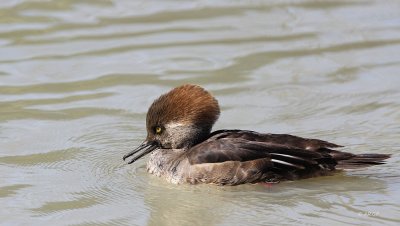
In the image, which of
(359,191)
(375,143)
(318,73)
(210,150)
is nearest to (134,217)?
(210,150)

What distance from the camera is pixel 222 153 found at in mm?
8602

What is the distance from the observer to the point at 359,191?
8.34m

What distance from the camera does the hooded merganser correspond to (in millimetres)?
8555

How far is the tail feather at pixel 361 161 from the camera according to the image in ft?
28.0

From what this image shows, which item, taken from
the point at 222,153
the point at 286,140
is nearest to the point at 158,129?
the point at 222,153

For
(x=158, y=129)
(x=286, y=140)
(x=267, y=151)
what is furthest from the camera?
(x=158, y=129)

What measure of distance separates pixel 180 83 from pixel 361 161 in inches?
129

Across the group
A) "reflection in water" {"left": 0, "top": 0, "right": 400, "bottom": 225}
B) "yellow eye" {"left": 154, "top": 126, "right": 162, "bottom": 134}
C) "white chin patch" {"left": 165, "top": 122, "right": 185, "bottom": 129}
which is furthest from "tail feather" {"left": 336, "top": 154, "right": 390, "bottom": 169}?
"yellow eye" {"left": 154, "top": 126, "right": 162, "bottom": 134}

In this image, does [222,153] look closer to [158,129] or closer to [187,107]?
[187,107]

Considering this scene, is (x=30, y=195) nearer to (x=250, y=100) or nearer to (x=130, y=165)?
(x=130, y=165)

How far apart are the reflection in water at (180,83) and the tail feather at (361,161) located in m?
0.15

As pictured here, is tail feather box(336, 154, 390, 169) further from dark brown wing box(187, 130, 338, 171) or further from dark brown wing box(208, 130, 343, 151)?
dark brown wing box(208, 130, 343, 151)

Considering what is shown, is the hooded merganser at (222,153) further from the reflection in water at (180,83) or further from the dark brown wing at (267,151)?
the reflection in water at (180,83)

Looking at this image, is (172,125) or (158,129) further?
(158,129)
